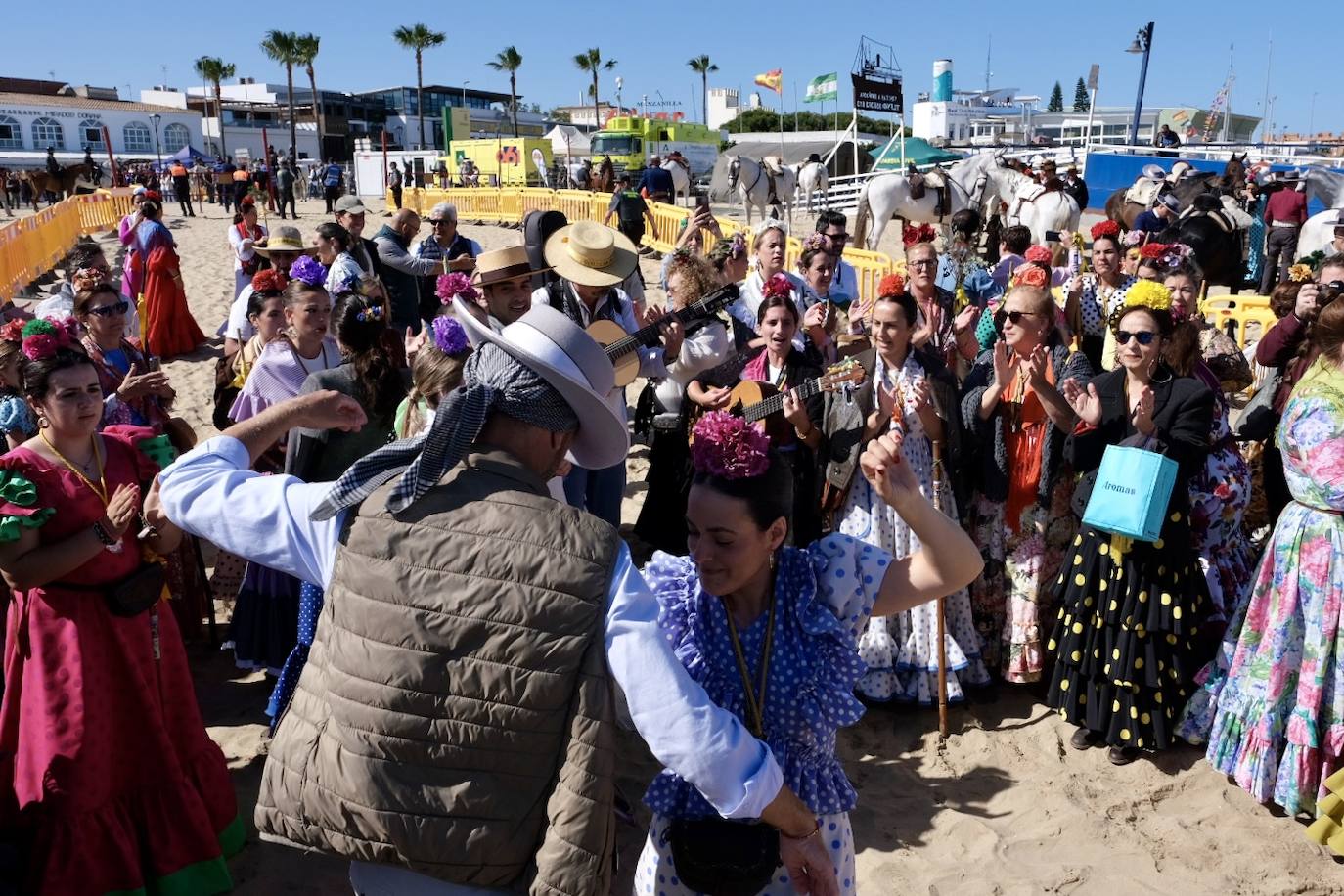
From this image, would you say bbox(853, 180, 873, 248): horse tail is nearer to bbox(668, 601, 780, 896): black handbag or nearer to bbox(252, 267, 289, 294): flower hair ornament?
bbox(252, 267, 289, 294): flower hair ornament

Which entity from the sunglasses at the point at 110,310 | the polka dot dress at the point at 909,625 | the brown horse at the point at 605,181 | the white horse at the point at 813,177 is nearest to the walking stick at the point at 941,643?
the polka dot dress at the point at 909,625

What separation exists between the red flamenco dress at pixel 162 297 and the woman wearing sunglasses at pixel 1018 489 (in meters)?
10.0

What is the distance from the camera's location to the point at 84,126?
65.3m

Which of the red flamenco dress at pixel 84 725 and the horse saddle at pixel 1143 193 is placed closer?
the red flamenco dress at pixel 84 725

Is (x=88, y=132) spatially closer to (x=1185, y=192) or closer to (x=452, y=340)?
(x=1185, y=192)

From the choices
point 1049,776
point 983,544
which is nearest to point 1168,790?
point 1049,776

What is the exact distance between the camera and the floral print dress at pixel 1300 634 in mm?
3557

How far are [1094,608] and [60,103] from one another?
7727 centimetres

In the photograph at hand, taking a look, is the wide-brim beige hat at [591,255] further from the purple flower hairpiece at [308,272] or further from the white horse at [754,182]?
the white horse at [754,182]

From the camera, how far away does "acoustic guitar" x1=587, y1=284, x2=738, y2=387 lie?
457 centimetres

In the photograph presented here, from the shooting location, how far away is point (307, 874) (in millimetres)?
3619

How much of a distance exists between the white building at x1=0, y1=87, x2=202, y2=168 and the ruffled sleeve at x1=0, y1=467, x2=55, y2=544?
6524 cm

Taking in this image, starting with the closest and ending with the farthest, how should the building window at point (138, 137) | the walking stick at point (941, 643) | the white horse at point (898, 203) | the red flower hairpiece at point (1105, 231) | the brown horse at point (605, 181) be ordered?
1. the walking stick at point (941, 643)
2. the red flower hairpiece at point (1105, 231)
3. the white horse at point (898, 203)
4. the brown horse at point (605, 181)
5. the building window at point (138, 137)

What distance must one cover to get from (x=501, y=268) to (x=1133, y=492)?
3410 mm
